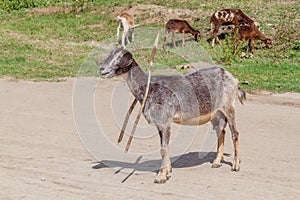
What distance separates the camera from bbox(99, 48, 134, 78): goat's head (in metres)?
7.14

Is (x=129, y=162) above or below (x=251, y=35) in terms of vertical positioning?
above

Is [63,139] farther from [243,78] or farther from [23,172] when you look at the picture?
[243,78]

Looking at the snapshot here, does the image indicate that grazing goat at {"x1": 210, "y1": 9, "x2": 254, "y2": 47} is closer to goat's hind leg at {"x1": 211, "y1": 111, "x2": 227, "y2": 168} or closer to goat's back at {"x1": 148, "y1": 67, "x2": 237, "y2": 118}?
goat's hind leg at {"x1": 211, "y1": 111, "x2": 227, "y2": 168}

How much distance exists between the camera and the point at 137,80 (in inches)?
293

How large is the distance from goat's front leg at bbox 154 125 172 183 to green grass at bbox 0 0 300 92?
3346 millimetres

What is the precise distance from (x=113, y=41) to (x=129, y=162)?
389 inches

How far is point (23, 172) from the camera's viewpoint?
312 inches

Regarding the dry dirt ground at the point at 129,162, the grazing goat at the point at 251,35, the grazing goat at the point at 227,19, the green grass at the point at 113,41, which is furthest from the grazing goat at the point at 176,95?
the grazing goat at the point at 227,19

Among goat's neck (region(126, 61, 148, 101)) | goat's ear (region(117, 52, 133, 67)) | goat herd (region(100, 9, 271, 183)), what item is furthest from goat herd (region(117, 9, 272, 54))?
goat's ear (region(117, 52, 133, 67))

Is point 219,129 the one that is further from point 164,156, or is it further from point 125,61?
point 125,61

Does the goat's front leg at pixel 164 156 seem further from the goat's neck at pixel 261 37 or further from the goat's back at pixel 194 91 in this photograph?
the goat's neck at pixel 261 37

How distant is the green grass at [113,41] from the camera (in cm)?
1526

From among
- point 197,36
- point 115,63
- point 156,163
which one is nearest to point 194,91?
point 115,63

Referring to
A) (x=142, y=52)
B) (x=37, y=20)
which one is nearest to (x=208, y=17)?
(x=142, y=52)
